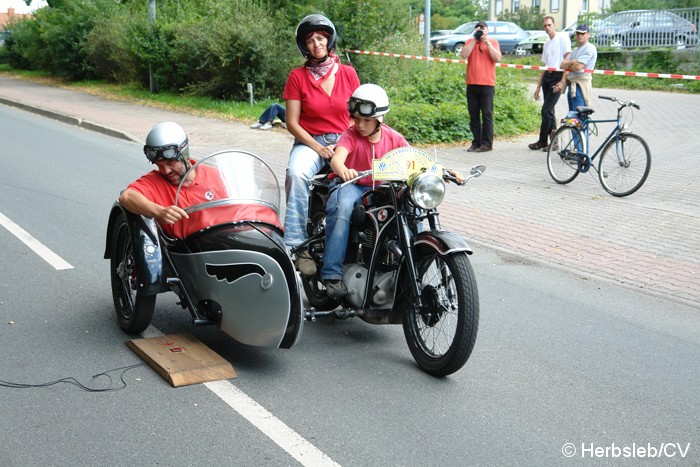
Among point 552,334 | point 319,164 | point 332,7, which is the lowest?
point 552,334

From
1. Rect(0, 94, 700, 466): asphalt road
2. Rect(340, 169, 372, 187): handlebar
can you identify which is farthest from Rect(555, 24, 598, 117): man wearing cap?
Rect(340, 169, 372, 187): handlebar

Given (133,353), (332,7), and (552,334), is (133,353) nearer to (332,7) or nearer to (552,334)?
(552,334)

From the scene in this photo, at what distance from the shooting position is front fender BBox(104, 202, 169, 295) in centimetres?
521

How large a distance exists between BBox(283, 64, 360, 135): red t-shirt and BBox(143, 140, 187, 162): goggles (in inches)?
61.9

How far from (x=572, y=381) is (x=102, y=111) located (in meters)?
18.1

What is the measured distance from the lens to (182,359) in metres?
5.11

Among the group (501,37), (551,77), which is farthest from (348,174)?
(501,37)

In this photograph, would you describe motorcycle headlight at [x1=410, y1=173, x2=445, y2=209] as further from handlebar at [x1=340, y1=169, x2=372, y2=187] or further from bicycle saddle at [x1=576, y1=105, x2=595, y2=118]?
bicycle saddle at [x1=576, y1=105, x2=595, y2=118]

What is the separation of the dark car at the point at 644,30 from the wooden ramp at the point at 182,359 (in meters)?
24.3

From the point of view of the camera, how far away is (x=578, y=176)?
478 inches

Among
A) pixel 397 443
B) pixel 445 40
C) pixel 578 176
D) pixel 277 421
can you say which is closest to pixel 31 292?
pixel 277 421

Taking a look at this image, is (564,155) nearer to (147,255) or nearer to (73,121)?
(147,255)

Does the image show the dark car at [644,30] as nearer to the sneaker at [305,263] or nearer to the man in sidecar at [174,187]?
the sneaker at [305,263]

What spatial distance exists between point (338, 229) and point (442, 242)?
83 cm
